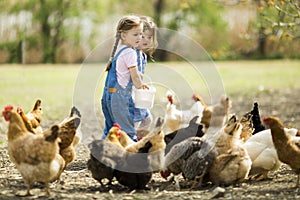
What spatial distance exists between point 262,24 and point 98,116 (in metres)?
3.95

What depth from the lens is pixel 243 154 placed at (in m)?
6.11

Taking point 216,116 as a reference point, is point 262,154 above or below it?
below

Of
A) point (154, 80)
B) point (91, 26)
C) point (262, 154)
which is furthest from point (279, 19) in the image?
point (91, 26)

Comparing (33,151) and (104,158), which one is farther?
(104,158)

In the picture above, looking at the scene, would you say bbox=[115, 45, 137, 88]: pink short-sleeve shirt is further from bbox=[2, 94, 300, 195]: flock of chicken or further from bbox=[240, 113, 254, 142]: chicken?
bbox=[240, 113, 254, 142]: chicken

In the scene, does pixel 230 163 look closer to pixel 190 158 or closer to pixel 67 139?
pixel 190 158

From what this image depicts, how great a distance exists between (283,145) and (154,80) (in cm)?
1238

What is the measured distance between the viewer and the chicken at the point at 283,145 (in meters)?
5.90

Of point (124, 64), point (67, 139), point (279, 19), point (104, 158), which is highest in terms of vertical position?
point (279, 19)

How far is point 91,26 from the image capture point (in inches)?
1252

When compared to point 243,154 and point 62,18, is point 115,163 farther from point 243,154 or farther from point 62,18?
point 62,18

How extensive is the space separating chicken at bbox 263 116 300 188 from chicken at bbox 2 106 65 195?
2.05 m

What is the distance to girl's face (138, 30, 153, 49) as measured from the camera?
7.61m

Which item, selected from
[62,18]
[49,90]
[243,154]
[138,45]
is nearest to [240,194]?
[243,154]
